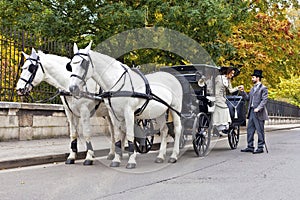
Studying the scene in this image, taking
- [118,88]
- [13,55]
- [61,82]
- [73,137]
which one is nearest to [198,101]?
[118,88]

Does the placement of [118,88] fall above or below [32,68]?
below

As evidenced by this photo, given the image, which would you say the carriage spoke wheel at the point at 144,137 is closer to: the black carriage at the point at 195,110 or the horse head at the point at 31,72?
the black carriage at the point at 195,110

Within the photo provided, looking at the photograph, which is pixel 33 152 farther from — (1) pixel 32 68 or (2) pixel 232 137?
(2) pixel 232 137

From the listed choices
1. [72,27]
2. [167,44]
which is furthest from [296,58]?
[72,27]

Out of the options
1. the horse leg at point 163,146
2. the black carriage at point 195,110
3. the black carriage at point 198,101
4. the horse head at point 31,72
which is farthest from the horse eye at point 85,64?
the black carriage at point 198,101

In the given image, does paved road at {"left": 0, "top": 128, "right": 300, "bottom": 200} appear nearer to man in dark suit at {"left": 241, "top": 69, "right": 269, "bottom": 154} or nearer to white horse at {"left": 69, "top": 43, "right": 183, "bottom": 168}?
white horse at {"left": 69, "top": 43, "right": 183, "bottom": 168}

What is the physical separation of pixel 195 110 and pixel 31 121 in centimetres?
519

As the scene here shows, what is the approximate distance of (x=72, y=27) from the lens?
1681cm

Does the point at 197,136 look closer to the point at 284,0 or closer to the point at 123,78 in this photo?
the point at 123,78

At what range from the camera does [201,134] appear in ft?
36.0

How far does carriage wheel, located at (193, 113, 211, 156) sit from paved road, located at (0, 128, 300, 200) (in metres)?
0.83

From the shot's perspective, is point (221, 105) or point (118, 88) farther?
point (221, 105)

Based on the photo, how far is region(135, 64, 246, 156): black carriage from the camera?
35.7 feet

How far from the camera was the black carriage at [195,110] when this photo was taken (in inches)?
428
